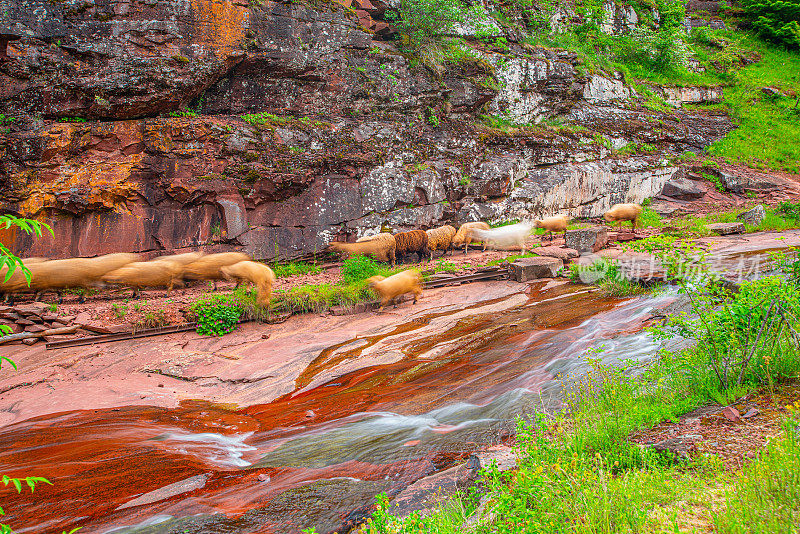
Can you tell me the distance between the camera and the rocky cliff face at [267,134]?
1403 centimetres

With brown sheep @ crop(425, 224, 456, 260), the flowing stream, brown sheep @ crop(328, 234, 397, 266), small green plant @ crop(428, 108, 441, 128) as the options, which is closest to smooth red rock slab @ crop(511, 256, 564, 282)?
brown sheep @ crop(425, 224, 456, 260)

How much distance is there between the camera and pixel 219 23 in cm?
1633

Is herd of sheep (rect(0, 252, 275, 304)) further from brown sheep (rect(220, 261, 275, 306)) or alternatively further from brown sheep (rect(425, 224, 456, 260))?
brown sheep (rect(425, 224, 456, 260))

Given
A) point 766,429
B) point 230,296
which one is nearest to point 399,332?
point 230,296

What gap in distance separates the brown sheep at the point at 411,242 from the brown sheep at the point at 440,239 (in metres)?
0.32

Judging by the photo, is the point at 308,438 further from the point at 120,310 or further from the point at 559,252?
the point at 559,252

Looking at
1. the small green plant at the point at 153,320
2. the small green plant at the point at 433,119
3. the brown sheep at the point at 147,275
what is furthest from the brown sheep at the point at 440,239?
the small green plant at the point at 153,320

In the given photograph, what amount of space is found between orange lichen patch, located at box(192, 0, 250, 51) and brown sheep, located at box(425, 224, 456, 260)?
34.8ft

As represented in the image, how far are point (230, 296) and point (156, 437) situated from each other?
20.2 ft

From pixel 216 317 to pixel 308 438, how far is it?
625cm

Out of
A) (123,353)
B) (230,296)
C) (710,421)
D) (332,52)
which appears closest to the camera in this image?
(710,421)

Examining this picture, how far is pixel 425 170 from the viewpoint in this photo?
1956cm

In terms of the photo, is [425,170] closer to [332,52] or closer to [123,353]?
[332,52]

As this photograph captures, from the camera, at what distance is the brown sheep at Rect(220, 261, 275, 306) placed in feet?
37.8
